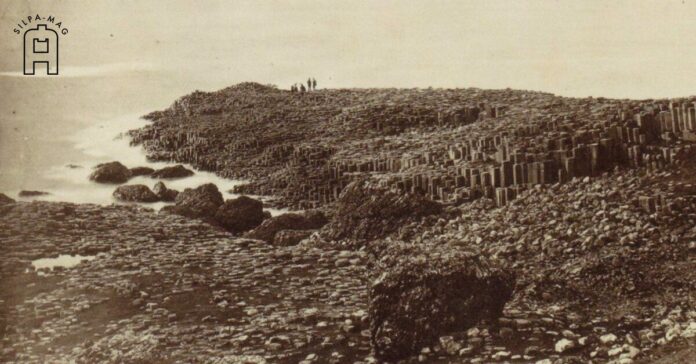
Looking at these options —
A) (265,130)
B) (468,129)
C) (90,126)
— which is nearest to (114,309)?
(90,126)

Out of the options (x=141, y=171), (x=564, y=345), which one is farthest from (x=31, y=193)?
(x=564, y=345)

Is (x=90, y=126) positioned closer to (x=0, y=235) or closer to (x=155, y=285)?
(x=0, y=235)

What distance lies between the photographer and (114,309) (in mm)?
Result: 8188

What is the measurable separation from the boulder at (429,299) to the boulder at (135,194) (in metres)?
9.75

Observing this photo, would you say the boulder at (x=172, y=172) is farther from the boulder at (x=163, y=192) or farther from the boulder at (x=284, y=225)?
the boulder at (x=284, y=225)

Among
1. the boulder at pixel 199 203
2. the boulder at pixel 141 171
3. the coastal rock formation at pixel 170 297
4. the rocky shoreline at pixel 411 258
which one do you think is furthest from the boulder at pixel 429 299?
the boulder at pixel 141 171

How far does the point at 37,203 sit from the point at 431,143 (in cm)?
888

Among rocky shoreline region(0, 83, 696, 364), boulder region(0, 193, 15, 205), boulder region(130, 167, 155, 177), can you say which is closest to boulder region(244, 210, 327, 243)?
rocky shoreline region(0, 83, 696, 364)

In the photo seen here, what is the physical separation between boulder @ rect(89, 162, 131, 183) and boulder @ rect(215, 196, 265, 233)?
16.2 feet

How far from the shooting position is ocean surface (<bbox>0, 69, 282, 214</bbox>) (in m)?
9.70

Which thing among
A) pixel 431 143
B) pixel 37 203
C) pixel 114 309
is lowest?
pixel 114 309

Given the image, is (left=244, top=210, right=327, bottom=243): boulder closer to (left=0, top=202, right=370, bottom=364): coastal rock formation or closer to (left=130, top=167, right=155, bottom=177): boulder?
(left=0, top=202, right=370, bottom=364): coastal rock formation

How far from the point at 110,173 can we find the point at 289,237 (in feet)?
24.8

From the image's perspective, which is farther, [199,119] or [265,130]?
[199,119]
